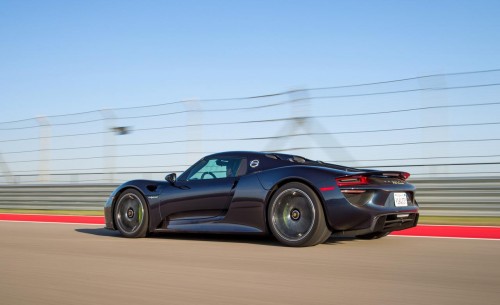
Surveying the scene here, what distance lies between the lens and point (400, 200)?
5.98m

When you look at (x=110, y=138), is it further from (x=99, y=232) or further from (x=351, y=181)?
(x=351, y=181)

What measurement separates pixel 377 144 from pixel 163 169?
4.57 metres

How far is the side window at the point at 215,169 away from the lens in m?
6.54

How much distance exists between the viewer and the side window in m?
6.54

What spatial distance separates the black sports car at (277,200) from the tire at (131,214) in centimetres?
1

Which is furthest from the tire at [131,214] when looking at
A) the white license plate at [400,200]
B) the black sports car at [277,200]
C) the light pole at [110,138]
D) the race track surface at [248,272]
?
the light pole at [110,138]

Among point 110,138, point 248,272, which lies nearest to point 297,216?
point 248,272

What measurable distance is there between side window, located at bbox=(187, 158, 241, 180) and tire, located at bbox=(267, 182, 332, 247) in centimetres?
71

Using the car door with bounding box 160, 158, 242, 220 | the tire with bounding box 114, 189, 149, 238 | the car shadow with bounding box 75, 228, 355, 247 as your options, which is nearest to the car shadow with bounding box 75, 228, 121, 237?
the car shadow with bounding box 75, 228, 355, 247

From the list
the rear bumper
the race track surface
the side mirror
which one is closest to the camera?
the race track surface

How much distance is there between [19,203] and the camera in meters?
14.1

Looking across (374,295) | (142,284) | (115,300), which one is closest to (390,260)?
(374,295)

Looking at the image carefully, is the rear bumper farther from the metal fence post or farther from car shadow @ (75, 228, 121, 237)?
the metal fence post

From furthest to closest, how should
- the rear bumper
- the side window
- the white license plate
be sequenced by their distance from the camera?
1. the side window
2. the white license plate
3. the rear bumper
